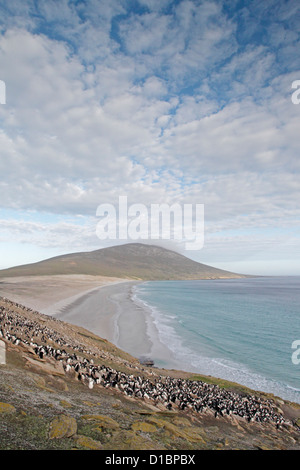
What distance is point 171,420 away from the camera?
716 cm

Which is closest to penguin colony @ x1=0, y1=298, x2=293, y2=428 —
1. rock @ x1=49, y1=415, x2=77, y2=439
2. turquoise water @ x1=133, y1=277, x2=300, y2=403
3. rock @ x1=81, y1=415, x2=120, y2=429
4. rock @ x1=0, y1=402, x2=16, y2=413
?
rock @ x1=81, y1=415, x2=120, y2=429

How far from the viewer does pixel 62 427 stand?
501 centimetres

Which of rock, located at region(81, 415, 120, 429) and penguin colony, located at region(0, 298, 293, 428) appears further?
penguin colony, located at region(0, 298, 293, 428)

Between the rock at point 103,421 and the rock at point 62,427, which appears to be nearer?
the rock at point 62,427

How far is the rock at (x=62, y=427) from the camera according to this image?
4763 mm

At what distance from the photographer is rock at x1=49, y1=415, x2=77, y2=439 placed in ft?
15.6

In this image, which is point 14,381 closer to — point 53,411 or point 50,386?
point 50,386

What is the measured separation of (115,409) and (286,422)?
8405 millimetres

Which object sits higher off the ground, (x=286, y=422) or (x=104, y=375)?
(x=104, y=375)
